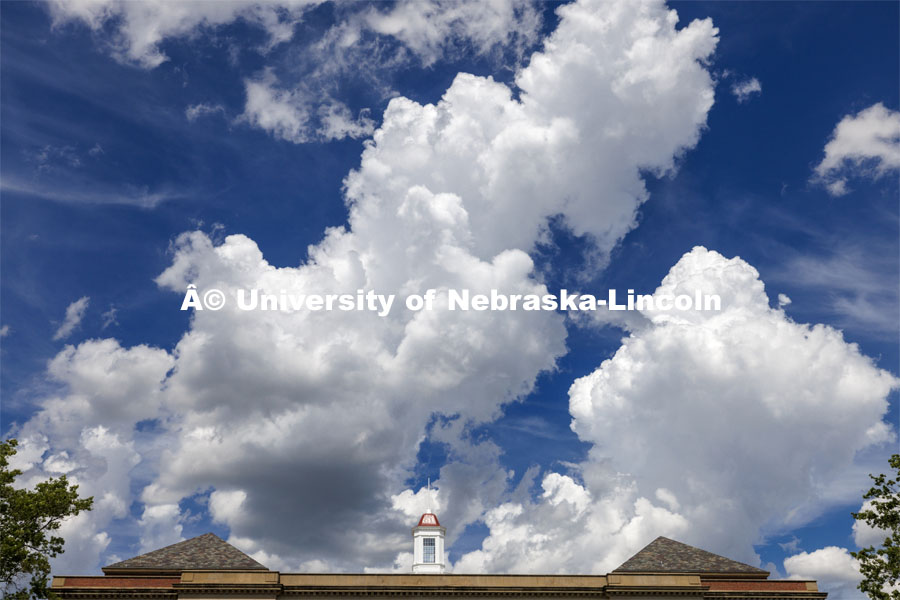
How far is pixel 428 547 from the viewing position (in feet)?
205

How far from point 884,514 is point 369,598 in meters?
31.4

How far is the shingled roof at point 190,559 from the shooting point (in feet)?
170

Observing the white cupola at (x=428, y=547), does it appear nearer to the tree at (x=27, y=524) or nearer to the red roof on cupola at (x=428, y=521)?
the red roof on cupola at (x=428, y=521)

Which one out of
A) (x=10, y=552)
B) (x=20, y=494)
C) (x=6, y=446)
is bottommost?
(x=10, y=552)

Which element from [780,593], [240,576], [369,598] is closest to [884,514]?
[780,593]

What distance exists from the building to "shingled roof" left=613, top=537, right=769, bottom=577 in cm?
7

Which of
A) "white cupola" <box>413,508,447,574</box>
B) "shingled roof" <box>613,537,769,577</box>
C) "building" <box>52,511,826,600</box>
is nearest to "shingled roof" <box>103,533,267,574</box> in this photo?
"building" <box>52,511,826,600</box>

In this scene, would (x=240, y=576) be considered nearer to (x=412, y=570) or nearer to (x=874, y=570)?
(x=412, y=570)

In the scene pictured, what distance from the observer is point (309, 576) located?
167 ft

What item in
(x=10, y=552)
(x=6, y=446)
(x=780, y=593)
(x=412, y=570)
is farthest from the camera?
(x=412, y=570)

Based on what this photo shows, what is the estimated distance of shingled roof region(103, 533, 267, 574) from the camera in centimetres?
5175

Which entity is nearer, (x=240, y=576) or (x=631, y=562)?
(x=240, y=576)

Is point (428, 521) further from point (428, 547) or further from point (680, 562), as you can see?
point (680, 562)

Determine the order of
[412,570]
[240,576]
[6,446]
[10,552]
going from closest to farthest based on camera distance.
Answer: [10,552], [6,446], [240,576], [412,570]
